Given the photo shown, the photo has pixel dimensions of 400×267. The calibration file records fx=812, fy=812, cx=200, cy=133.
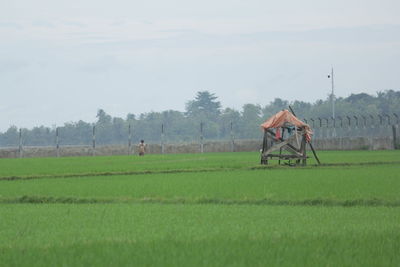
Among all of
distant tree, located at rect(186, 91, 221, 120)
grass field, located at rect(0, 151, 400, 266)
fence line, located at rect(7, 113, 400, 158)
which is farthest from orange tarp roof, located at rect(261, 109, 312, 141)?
distant tree, located at rect(186, 91, 221, 120)

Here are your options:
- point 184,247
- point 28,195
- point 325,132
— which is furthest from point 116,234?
point 325,132

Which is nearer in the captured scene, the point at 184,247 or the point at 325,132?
the point at 184,247

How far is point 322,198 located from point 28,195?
6.00 meters

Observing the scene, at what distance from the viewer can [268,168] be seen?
27516 millimetres

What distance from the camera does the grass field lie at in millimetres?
7793

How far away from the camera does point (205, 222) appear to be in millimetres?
11117

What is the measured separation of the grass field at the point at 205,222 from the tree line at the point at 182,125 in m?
67.8

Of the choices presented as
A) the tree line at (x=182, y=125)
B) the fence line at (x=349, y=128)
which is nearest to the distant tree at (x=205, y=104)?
the tree line at (x=182, y=125)

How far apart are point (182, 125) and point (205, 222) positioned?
102 metres

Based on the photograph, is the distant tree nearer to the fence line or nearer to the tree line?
the tree line

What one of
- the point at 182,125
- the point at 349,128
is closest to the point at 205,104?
the point at 182,125

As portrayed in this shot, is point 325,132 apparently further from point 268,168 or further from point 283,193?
point 283,193

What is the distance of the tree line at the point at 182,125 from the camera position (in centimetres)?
9919

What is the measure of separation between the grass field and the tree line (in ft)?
223
